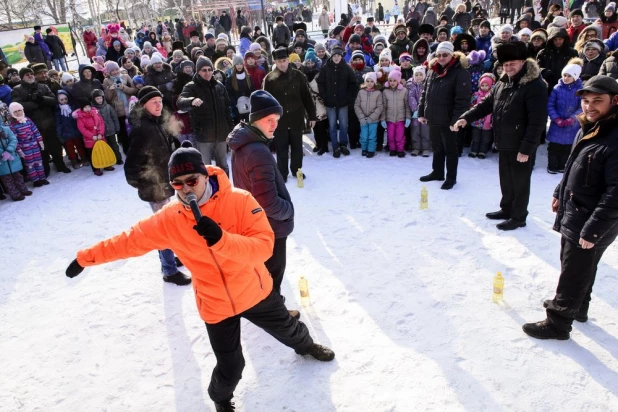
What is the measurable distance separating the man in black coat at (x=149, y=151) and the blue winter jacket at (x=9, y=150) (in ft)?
15.1

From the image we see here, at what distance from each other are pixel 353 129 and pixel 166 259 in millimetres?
5796

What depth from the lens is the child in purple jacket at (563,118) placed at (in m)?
7.42

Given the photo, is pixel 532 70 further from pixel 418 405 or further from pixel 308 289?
pixel 418 405

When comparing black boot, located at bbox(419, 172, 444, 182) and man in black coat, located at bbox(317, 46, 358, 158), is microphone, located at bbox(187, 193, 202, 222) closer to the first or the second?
black boot, located at bbox(419, 172, 444, 182)

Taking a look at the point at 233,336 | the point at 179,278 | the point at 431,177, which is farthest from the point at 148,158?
the point at 431,177

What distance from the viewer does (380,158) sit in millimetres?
9219

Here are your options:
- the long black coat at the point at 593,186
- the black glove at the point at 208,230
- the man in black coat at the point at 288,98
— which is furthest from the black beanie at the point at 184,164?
the man in black coat at the point at 288,98

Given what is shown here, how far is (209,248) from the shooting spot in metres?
2.73

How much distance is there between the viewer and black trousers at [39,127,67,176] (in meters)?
9.20

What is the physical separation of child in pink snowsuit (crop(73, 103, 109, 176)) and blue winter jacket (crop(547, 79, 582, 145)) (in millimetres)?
8861

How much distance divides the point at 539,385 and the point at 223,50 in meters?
11.3

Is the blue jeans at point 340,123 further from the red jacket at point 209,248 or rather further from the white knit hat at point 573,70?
the red jacket at point 209,248

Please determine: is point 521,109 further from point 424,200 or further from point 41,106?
point 41,106

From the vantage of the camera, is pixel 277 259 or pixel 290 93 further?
pixel 290 93
